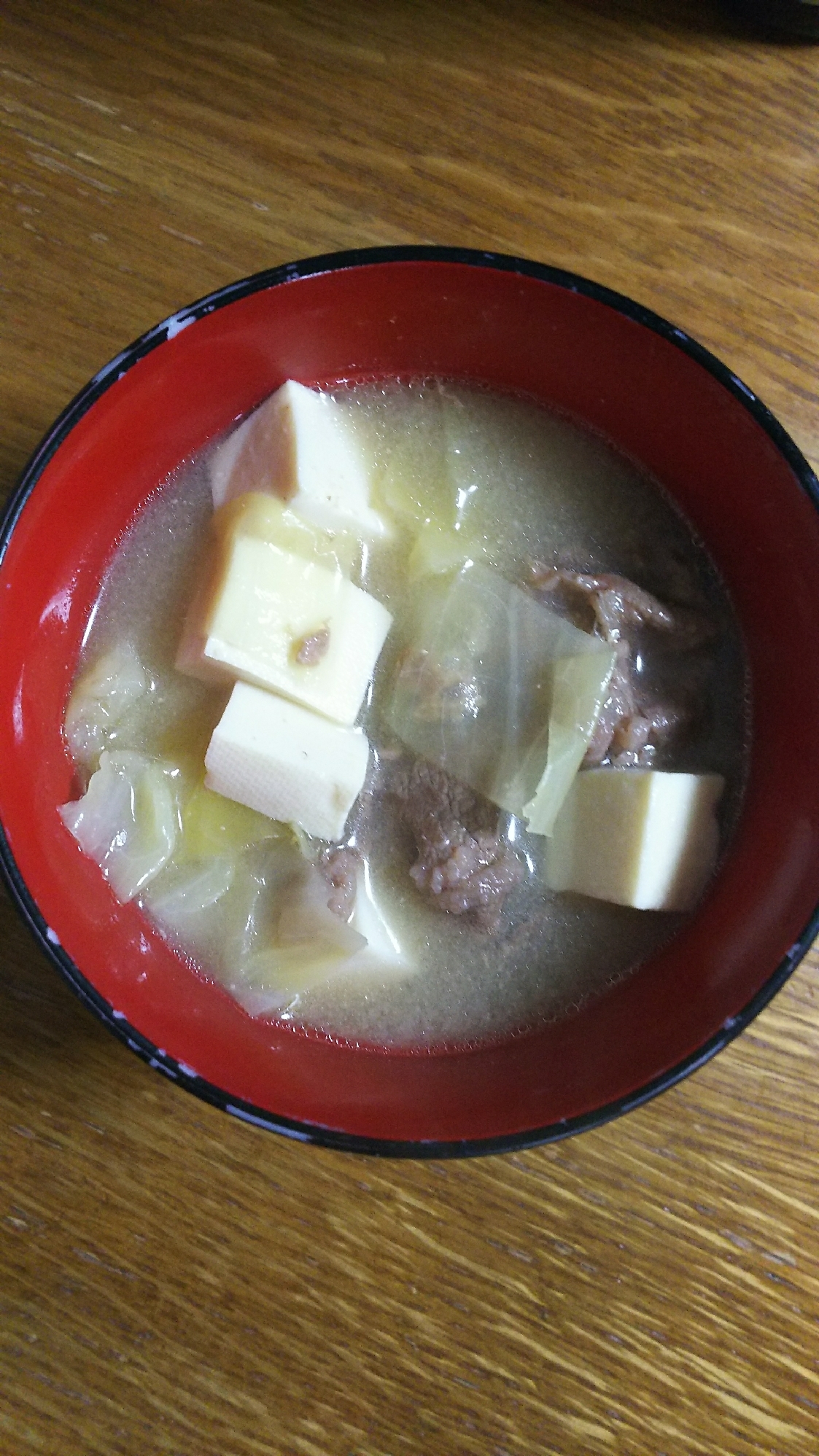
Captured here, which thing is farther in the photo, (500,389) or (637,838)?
(500,389)

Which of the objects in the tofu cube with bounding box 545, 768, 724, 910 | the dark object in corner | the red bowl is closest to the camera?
the red bowl

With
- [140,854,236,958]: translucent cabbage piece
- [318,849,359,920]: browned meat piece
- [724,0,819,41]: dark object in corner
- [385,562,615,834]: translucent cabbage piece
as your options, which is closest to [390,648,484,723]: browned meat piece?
[385,562,615,834]: translucent cabbage piece

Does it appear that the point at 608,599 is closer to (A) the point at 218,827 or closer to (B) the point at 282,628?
(B) the point at 282,628

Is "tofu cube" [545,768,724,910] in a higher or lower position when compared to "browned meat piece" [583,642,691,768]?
lower

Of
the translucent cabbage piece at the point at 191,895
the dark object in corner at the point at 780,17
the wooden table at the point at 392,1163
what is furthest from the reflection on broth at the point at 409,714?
the dark object in corner at the point at 780,17

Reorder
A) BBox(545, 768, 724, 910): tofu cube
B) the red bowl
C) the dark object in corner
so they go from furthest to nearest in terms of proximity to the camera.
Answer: the dark object in corner → BBox(545, 768, 724, 910): tofu cube → the red bowl

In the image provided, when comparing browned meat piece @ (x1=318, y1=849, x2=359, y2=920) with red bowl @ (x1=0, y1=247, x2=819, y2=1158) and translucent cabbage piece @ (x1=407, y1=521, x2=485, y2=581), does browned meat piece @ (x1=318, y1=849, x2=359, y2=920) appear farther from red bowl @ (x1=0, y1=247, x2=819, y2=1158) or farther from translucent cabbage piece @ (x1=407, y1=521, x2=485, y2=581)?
translucent cabbage piece @ (x1=407, y1=521, x2=485, y2=581)

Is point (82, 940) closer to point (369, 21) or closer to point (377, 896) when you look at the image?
point (377, 896)

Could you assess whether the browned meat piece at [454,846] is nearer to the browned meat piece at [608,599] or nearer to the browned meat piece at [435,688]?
the browned meat piece at [435,688]

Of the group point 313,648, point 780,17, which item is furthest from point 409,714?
point 780,17
